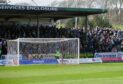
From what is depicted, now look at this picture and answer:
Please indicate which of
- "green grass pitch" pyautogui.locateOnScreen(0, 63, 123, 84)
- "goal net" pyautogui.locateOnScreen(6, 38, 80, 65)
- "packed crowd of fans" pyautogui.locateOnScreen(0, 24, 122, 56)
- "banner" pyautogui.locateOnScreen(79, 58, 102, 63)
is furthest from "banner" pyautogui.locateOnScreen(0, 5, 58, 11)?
"green grass pitch" pyautogui.locateOnScreen(0, 63, 123, 84)

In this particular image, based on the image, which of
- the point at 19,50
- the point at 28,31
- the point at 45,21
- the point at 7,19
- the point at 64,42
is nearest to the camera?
the point at 19,50

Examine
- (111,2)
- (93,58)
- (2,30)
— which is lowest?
(93,58)

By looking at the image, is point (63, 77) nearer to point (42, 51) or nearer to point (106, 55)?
point (42, 51)

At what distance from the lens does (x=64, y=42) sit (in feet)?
113

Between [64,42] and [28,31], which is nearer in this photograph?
[64,42]

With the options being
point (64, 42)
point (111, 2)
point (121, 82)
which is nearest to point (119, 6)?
point (111, 2)

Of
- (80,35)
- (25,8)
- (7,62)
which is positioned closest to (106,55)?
(80,35)

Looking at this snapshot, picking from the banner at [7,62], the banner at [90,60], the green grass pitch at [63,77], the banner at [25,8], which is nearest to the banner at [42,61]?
the banner at [7,62]

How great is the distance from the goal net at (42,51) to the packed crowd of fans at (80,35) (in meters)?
6.10

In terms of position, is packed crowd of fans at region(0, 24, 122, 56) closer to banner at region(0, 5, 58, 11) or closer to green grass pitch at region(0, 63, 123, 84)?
banner at region(0, 5, 58, 11)

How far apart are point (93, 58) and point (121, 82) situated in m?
18.8

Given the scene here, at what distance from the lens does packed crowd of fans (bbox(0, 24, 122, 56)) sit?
135 feet

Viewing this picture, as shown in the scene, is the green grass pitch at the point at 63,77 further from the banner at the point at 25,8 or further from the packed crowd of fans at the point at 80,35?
the packed crowd of fans at the point at 80,35

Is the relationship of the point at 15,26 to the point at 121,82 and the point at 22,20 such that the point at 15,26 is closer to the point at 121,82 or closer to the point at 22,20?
the point at 22,20
